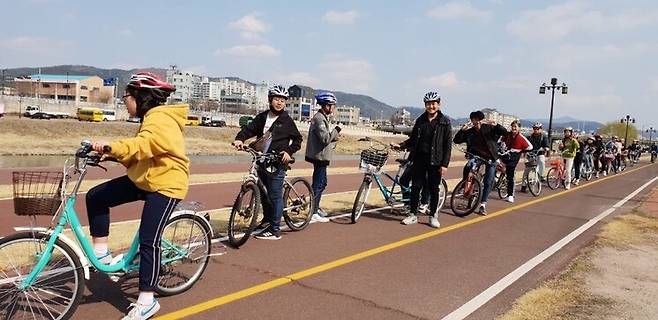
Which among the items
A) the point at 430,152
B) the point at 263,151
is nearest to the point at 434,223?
the point at 430,152

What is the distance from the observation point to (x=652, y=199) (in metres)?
14.6

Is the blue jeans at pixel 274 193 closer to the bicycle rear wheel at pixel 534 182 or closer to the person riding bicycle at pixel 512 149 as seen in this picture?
the person riding bicycle at pixel 512 149

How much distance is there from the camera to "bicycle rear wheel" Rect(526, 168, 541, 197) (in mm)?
14039

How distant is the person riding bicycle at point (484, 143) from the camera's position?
10164mm

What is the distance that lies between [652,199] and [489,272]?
11.4m

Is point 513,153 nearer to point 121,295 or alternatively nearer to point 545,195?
point 545,195

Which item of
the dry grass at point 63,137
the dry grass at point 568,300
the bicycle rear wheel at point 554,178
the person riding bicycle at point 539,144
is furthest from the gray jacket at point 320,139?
the dry grass at point 63,137

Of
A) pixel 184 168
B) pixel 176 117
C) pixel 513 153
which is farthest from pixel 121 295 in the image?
pixel 513 153

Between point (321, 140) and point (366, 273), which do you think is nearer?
point (366, 273)

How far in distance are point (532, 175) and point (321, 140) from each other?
865 cm

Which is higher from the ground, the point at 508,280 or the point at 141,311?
the point at 141,311

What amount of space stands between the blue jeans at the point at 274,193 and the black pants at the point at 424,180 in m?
2.85

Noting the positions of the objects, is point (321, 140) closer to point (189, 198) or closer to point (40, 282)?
point (189, 198)

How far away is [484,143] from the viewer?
10.3 meters
